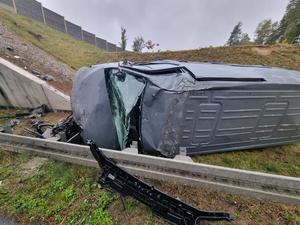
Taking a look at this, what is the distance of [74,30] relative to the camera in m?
18.2

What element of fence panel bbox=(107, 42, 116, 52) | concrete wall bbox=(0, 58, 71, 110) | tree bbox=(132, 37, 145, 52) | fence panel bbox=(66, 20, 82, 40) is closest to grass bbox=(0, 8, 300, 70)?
concrete wall bbox=(0, 58, 71, 110)

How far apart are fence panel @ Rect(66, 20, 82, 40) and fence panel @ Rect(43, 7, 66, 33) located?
20.8 inches

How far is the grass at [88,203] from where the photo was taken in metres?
1.87

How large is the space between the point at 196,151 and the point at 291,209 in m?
1.31

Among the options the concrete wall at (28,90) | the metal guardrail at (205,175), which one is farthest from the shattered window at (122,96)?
the concrete wall at (28,90)

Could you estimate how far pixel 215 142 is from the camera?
295cm

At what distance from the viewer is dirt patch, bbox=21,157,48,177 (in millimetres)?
2626

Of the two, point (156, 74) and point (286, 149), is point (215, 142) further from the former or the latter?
point (286, 149)

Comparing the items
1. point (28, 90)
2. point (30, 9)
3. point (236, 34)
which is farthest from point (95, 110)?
point (236, 34)

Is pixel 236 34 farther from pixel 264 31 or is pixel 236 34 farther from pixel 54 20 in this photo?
pixel 54 20

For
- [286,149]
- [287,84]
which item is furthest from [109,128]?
[286,149]

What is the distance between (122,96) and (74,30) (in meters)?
18.8

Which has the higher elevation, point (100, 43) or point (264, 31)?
point (264, 31)

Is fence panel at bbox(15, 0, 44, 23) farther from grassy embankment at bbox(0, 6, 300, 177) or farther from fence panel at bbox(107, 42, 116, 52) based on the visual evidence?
fence panel at bbox(107, 42, 116, 52)
